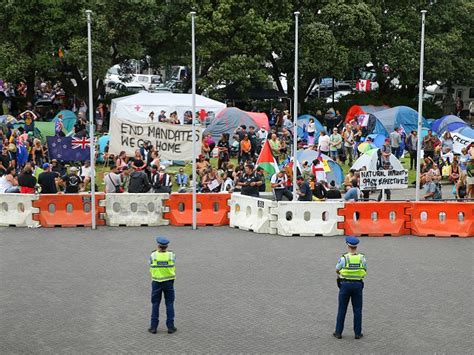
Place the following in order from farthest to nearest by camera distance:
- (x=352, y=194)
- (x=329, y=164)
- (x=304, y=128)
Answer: (x=304, y=128) → (x=329, y=164) → (x=352, y=194)

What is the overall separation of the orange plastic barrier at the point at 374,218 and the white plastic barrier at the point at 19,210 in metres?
7.32

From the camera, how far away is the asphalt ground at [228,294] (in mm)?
12085

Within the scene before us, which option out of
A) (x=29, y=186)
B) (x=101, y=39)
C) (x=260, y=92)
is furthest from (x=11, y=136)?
(x=260, y=92)

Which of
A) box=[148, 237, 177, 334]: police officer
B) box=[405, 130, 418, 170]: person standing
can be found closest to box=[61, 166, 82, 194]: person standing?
box=[148, 237, 177, 334]: police officer

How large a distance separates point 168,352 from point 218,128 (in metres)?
20.7

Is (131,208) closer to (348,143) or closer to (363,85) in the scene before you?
(348,143)

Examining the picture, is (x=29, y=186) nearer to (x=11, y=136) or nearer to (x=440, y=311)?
(x=11, y=136)

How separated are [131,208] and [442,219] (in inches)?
291

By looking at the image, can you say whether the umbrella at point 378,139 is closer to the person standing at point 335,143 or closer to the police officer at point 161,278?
the person standing at point 335,143

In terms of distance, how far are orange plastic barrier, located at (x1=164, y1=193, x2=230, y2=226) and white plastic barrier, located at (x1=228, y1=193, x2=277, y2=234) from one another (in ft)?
0.73

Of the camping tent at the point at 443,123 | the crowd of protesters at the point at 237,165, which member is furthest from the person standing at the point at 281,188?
the camping tent at the point at 443,123

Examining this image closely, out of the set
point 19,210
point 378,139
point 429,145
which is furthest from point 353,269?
point 378,139

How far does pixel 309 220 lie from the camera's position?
19.3 m

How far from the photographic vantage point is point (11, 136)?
27.7m
